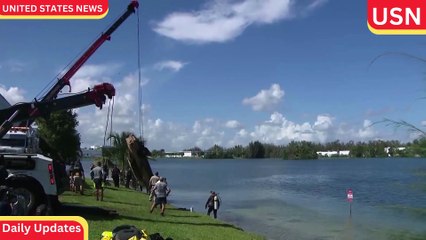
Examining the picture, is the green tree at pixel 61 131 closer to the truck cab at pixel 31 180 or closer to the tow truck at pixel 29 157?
the tow truck at pixel 29 157

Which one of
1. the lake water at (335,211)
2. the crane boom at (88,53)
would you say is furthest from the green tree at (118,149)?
the crane boom at (88,53)

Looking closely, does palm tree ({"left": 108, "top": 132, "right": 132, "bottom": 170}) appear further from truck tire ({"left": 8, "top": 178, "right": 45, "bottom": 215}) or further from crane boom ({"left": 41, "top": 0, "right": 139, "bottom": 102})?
truck tire ({"left": 8, "top": 178, "right": 45, "bottom": 215})

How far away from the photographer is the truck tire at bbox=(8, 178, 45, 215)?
12867 millimetres

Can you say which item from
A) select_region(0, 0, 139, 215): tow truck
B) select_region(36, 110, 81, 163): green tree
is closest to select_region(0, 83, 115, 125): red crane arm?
select_region(0, 0, 139, 215): tow truck

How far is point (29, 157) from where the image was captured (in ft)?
43.9

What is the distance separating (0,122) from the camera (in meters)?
16.4

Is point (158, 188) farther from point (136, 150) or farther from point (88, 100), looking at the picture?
point (136, 150)

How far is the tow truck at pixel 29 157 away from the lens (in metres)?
12.8

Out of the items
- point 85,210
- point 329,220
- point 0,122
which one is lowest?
point 329,220

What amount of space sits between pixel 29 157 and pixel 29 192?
2.99 ft

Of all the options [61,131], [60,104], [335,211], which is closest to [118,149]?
[61,131]

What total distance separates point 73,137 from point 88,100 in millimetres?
32471

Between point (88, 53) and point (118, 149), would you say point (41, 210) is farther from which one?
point (118, 149)

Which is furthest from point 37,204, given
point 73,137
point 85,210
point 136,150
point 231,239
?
point 73,137
